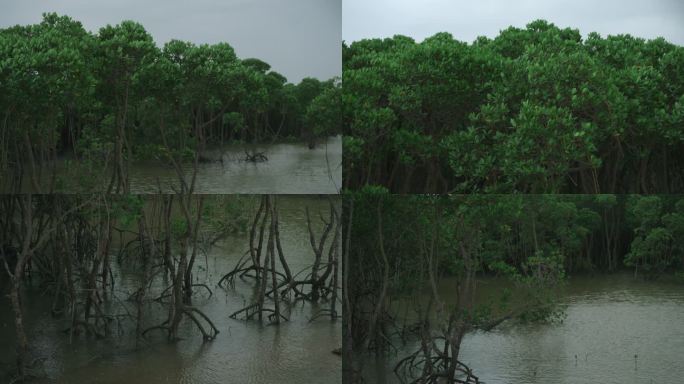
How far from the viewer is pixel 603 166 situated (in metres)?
7.37

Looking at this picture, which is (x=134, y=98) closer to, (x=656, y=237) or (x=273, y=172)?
(x=273, y=172)

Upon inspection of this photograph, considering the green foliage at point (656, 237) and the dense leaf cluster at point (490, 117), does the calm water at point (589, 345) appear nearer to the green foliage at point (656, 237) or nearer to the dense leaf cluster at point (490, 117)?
the green foliage at point (656, 237)

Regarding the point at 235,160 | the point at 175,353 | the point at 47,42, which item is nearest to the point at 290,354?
the point at 175,353

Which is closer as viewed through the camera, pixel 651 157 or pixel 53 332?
pixel 53 332

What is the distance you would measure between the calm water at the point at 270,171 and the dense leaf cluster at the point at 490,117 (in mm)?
223

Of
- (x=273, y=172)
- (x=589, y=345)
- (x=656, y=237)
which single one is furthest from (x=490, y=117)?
(x=589, y=345)

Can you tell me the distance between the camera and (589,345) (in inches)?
269

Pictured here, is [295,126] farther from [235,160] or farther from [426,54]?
[426,54]

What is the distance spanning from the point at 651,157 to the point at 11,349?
5891 mm

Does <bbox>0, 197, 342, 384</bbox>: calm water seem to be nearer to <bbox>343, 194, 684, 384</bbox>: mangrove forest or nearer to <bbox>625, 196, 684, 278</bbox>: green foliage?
<bbox>343, 194, 684, 384</bbox>: mangrove forest

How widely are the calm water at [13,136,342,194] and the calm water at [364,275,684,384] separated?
56.2 inches

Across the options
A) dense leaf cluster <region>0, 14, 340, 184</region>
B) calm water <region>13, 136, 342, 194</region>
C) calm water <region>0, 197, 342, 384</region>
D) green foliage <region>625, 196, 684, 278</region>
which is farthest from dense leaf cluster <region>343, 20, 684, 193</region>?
calm water <region>0, 197, 342, 384</region>

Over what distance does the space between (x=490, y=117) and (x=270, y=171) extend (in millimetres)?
1990

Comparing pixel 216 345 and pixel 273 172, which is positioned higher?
pixel 273 172
